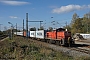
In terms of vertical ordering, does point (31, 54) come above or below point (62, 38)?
below

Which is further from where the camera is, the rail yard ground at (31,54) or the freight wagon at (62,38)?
the freight wagon at (62,38)

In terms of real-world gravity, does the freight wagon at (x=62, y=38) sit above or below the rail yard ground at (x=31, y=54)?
above

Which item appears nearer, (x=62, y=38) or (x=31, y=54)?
(x=31, y=54)

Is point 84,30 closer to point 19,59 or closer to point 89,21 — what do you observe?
point 89,21

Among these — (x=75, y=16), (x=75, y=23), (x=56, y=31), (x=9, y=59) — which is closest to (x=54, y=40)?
(x=56, y=31)

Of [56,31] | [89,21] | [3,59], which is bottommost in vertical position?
[3,59]

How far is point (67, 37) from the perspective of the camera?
3394 cm

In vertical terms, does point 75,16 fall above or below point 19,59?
above

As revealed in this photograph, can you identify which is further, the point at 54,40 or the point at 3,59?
Result: the point at 54,40

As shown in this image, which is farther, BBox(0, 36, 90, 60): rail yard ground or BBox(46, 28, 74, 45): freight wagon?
BBox(46, 28, 74, 45): freight wagon

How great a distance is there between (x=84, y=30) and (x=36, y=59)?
9571 centimetres

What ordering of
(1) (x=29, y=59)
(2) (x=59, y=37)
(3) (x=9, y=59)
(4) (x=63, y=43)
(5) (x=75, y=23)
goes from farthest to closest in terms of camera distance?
(5) (x=75, y=23) → (2) (x=59, y=37) → (4) (x=63, y=43) → (3) (x=9, y=59) → (1) (x=29, y=59)

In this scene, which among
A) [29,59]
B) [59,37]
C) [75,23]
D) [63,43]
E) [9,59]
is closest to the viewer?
[29,59]

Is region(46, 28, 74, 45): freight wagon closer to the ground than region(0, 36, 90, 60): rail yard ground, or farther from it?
farther from it
